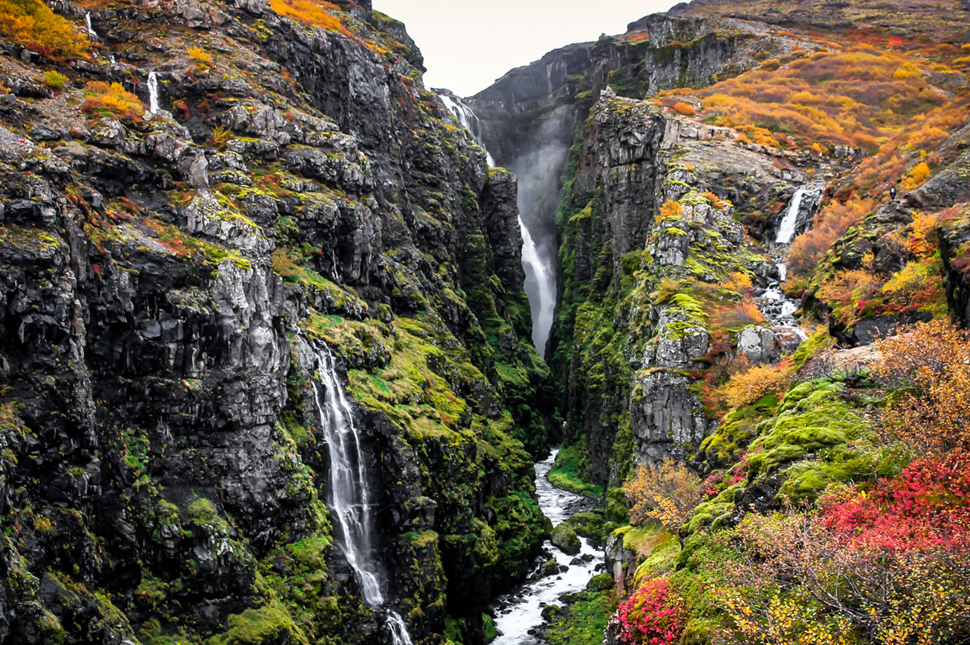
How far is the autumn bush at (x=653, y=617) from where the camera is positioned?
2008 cm

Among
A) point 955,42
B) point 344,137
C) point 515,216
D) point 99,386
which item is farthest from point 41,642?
point 955,42

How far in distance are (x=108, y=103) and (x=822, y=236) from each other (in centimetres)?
5377

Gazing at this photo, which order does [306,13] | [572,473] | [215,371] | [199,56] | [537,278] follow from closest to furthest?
[215,371]
[199,56]
[306,13]
[572,473]
[537,278]

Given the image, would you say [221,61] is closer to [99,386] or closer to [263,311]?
[263,311]

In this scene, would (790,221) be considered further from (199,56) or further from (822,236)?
(199,56)

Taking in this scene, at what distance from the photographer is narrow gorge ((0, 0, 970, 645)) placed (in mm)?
19906

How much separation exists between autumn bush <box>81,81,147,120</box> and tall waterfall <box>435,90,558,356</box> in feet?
312

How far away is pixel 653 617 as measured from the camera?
21.1 m

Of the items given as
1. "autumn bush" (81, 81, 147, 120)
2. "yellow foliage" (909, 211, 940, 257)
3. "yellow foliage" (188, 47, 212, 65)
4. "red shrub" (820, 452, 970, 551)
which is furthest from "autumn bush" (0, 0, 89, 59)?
"yellow foliage" (909, 211, 940, 257)

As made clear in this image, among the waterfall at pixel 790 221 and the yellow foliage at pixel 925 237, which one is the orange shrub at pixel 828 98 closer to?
the waterfall at pixel 790 221

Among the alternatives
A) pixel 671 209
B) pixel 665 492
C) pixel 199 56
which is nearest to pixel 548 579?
pixel 665 492

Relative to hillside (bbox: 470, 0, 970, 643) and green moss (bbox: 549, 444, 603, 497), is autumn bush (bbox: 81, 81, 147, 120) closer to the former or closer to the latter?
hillside (bbox: 470, 0, 970, 643)

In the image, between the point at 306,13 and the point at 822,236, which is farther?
the point at 306,13

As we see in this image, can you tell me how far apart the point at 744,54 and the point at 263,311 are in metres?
104
